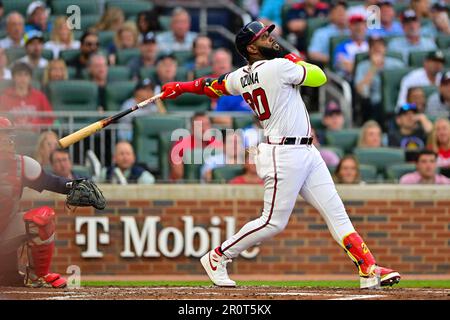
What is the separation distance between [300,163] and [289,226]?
13.5ft

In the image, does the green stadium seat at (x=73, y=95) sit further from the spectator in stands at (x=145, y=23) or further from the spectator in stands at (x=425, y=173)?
the spectator in stands at (x=425, y=173)

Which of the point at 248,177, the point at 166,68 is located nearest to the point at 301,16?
the point at 166,68

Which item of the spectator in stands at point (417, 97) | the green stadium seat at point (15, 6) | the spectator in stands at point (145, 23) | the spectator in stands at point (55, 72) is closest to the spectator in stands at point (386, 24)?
the spectator in stands at point (417, 97)

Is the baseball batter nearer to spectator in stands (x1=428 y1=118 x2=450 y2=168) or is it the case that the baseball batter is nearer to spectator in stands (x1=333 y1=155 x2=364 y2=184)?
spectator in stands (x1=333 y1=155 x2=364 y2=184)

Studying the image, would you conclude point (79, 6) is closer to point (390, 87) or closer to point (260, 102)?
point (390, 87)

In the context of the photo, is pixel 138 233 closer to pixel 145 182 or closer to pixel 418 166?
pixel 145 182

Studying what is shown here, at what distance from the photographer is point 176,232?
13.5m

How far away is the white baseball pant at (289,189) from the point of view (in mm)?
9492

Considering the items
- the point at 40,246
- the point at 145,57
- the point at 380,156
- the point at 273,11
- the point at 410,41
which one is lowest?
the point at 40,246

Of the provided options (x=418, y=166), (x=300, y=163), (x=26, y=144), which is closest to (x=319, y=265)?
(x=418, y=166)

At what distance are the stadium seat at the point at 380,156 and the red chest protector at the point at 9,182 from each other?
5137 millimetres

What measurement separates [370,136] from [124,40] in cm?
365

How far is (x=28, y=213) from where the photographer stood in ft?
33.2
